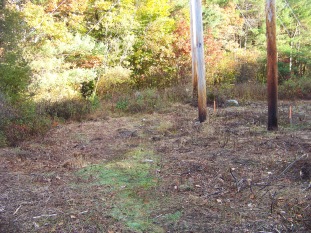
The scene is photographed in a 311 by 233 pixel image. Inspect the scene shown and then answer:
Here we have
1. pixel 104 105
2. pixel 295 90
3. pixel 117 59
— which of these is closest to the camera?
pixel 104 105

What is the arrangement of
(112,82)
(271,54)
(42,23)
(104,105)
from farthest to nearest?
(112,82) → (104,105) → (42,23) → (271,54)

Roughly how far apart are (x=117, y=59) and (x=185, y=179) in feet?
40.1

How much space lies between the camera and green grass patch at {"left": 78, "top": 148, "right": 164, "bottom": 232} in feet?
12.9

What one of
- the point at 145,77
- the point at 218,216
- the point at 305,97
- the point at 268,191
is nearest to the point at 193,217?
the point at 218,216

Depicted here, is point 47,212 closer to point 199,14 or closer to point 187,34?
point 199,14

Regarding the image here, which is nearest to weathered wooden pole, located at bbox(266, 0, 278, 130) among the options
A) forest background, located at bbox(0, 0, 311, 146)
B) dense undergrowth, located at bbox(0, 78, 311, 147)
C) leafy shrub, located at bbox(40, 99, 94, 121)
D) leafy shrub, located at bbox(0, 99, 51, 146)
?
dense undergrowth, located at bbox(0, 78, 311, 147)

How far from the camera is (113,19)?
1636 cm

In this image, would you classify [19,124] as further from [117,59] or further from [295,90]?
[295,90]

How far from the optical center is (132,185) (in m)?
5.04

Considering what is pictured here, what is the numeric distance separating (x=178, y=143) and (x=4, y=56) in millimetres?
4943

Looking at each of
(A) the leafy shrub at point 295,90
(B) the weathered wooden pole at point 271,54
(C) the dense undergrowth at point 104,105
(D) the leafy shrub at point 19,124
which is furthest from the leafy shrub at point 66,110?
(A) the leafy shrub at point 295,90

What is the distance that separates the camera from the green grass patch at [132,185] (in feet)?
12.9

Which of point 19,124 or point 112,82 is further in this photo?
point 112,82

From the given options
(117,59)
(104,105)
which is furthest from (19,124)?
(117,59)
